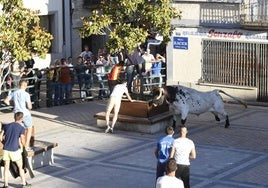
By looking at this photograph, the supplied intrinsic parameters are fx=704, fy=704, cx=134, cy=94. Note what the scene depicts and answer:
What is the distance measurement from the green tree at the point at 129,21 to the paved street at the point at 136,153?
2589 millimetres

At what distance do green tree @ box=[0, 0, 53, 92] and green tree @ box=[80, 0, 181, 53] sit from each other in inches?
157

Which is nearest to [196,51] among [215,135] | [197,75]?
[197,75]

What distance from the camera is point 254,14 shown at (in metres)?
25.6

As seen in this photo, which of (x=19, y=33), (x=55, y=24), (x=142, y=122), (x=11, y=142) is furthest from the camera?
(x=55, y=24)

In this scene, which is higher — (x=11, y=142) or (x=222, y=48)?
(x=222, y=48)

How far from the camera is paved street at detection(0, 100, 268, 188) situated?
14.4 meters

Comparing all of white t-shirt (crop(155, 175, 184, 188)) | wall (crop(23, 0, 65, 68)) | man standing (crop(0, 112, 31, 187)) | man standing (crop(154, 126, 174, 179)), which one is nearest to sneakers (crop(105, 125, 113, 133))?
man standing (crop(0, 112, 31, 187))

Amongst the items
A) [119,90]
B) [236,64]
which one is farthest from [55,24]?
[119,90]

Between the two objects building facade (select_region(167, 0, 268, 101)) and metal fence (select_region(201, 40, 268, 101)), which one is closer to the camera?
metal fence (select_region(201, 40, 268, 101))

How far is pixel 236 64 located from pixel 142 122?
275 inches

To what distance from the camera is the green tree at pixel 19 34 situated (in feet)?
49.7

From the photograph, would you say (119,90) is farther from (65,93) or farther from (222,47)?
Result: (222,47)

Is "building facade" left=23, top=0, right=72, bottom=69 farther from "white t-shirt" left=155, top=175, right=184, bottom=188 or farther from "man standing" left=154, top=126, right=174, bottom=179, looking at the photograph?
"white t-shirt" left=155, top=175, right=184, bottom=188

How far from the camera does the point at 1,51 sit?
15406mm
